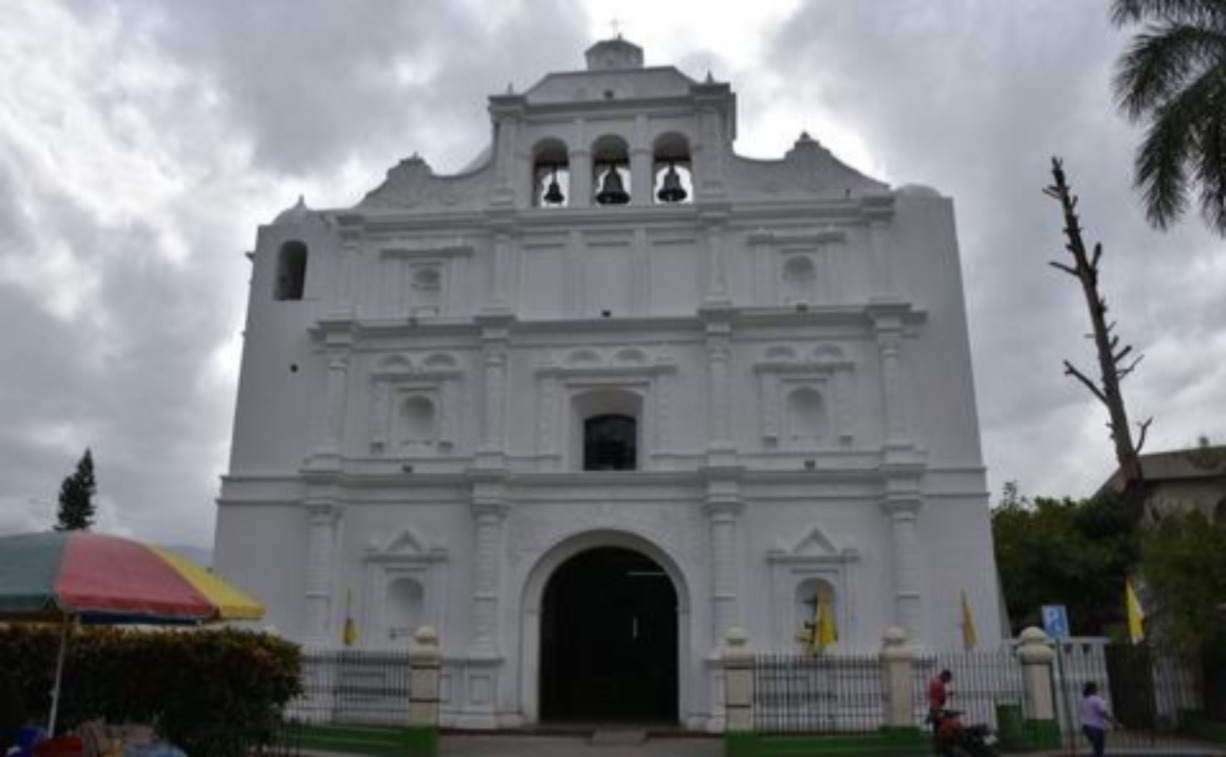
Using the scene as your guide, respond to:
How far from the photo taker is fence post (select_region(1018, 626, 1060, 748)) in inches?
664

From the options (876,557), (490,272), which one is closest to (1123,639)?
(876,557)

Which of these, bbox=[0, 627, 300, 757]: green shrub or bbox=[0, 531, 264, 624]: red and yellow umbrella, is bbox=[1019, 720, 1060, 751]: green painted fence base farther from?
bbox=[0, 531, 264, 624]: red and yellow umbrella

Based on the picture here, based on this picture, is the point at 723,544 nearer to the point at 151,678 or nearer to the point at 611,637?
the point at 611,637

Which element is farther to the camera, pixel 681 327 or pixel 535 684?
pixel 681 327

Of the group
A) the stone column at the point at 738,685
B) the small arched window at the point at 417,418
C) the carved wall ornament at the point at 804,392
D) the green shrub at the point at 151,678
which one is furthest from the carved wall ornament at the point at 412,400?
the green shrub at the point at 151,678

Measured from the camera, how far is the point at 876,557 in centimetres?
2039

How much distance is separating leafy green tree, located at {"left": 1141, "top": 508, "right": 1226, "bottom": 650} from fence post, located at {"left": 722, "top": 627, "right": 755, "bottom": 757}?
24.2 feet

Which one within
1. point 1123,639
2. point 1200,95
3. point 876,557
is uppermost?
point 1200,95

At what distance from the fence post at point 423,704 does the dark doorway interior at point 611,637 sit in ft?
16.6

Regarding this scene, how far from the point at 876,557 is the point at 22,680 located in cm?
1437

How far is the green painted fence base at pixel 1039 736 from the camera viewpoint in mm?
16797

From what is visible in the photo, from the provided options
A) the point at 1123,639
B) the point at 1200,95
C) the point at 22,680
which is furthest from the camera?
the point at 1123,639

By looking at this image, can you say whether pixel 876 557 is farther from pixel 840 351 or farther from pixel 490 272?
pixel 490 272

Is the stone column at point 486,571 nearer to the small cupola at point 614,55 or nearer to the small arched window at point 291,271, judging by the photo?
the small arched window at point 291,271
